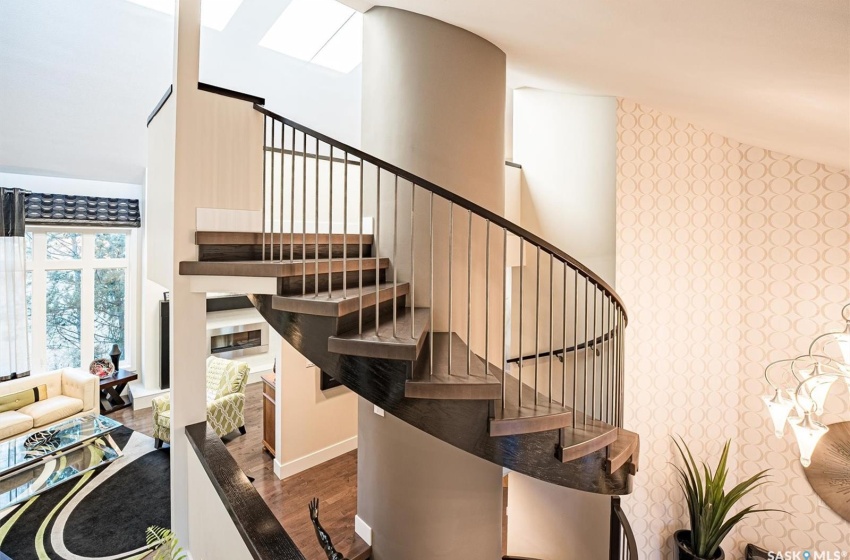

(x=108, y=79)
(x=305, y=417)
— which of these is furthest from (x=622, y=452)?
(x=108, y=79)

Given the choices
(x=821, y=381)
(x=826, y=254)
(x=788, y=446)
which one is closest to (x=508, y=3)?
(x=821, y=381)

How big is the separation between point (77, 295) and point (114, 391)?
1.43m

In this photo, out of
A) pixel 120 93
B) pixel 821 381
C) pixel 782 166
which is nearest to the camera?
pixel 821 381

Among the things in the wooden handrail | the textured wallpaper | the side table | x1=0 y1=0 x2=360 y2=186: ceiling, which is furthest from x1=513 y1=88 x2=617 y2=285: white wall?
the side table

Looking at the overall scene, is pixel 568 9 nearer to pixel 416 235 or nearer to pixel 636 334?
pixel 416 235

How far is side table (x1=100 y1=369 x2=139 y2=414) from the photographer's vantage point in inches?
214

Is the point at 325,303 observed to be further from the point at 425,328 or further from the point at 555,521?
the point at 555,521

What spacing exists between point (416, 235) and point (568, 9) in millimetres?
1497

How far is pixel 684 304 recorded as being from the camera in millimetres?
3678

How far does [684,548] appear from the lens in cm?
355

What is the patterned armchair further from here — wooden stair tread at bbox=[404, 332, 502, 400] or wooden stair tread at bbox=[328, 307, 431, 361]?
wooden stair tread at bbox=[404, 332, 502, 400]

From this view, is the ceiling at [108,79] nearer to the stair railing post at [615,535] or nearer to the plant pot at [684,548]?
the stair railing post at [615,535]

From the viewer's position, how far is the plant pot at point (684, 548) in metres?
3.51

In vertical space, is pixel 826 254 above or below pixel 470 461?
above
